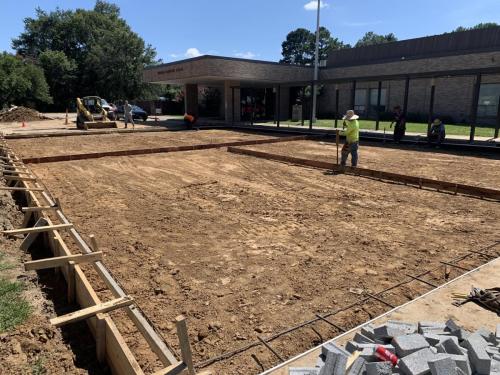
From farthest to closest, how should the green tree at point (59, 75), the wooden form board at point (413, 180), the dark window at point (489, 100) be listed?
the green tree at point (59, 75) < the dark window at point (489, 100) < the wooden form board at point (413, 180)

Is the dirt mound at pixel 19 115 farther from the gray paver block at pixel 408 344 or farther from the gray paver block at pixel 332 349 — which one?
the gray paver block at pixel 408 344

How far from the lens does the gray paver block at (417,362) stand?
2.61 metres

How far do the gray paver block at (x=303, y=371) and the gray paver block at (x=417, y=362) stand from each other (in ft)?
1.97

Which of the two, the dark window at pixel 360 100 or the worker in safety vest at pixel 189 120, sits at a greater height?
the dark window at pixel 360 100

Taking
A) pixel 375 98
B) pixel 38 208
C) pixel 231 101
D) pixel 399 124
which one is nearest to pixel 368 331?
pixel 38 208

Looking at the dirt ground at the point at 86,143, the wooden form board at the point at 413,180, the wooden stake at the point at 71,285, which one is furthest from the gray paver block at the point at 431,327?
the dirt ground at the point at 86,143

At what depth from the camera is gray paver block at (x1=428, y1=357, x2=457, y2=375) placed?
8.38 feet

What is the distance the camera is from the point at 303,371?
9.25 ft

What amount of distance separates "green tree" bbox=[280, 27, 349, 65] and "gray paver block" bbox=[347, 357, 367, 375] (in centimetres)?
10258

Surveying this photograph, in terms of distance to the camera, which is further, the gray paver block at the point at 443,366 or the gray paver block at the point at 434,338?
the gray paver block at the point at 434,338

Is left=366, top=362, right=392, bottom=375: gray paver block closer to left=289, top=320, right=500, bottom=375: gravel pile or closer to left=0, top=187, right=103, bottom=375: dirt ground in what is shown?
left=289, top=320, right=500, bottom=375: gravel pile

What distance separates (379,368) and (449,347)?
0.66 meters

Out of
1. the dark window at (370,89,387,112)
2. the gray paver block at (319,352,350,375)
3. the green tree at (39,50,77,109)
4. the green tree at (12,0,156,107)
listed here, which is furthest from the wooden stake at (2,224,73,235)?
the green tree at (39,50,77,109)

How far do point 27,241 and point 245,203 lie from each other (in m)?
4.15
